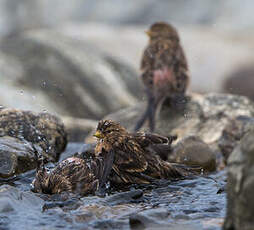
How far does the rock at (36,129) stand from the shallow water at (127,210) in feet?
3.33

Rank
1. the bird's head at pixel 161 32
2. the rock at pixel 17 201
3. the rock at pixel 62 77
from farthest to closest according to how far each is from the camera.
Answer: the rock at pixel 62 77, the bird's head at pixel 161 32, the rock at pixel 17 201

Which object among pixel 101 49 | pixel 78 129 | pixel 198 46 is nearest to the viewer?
pixel 78 129

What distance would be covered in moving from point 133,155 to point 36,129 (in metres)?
1.38

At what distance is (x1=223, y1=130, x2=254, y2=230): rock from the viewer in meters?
2.77

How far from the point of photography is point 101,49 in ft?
38.5

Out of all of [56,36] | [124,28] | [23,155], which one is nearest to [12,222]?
[23,155]

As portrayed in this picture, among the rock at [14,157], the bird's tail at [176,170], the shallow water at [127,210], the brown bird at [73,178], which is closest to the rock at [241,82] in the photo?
the bird's tail at [176,170]

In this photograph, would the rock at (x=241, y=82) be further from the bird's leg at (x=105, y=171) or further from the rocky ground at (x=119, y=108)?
A: the bird's leg at (x=105, y=171)

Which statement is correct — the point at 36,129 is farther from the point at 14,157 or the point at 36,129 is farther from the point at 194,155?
the point at 194,155


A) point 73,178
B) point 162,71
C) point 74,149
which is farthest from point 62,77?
point 73,178

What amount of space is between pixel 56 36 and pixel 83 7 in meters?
6.01

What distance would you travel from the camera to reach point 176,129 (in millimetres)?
7234

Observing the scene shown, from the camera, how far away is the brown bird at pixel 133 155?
5.15m

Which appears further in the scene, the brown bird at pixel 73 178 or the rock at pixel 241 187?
the brown bird at pixel 73 178
